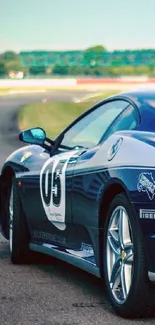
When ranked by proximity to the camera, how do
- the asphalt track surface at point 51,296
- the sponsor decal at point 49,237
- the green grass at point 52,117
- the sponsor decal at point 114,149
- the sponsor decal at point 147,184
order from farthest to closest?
the green grass at point 52,117
the sponsor decal at point 49,237
the sponsor decal at point 114,149
the asphalt track surface at point 51,296
the sponsor decal at point 147,184

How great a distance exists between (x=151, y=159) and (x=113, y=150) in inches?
24.2

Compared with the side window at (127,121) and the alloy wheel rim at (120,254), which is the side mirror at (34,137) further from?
the alloy wheel rim at (120,254)

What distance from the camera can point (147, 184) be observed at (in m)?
5.70

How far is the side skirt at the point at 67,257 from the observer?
6.69 metres

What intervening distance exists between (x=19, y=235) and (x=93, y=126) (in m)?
1.39

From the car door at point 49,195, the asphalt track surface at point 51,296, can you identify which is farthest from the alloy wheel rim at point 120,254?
the car door at point 49,195

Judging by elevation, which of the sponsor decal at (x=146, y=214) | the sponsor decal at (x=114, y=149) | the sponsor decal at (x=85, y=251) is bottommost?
the sponsor decal at (x=85, y=251)

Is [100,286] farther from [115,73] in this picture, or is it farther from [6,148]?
[115,73]

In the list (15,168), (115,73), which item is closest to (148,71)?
(115,73)

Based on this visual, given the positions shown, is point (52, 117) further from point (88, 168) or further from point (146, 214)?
point (146, 214)

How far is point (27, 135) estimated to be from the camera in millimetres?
7980

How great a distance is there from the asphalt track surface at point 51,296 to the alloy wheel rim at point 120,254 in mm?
158

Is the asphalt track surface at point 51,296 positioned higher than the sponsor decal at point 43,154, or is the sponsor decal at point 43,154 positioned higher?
the sponsor decal at point 43,154

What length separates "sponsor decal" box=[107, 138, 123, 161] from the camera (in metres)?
6.30
